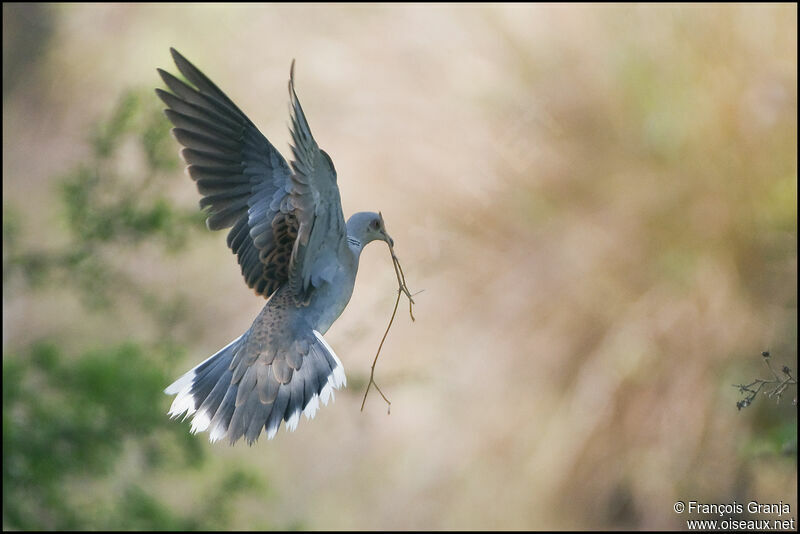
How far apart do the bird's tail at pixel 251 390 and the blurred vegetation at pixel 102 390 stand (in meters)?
1.67

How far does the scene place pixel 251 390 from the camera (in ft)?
7.22

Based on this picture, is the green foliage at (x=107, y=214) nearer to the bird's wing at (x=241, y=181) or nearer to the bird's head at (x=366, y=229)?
the bird's wing at (x=241, y=181)

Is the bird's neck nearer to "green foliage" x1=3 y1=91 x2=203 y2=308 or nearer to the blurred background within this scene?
"green foliage" x1=3 y1=91 x2=203 y2=308

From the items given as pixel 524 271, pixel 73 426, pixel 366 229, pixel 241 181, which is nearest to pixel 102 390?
pixel 73 426

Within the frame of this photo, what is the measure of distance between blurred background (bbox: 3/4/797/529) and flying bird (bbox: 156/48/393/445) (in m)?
1.93

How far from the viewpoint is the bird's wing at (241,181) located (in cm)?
224

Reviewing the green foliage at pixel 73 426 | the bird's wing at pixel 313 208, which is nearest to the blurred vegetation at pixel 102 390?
the green foliage at pixel 73 426

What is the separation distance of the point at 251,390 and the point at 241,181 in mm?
497

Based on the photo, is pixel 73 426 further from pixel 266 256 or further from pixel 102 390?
pixel 266 256

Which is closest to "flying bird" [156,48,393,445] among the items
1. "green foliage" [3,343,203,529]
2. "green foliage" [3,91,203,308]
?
"green foliage" [3,343,203,529]

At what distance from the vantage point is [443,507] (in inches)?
Answer: 212

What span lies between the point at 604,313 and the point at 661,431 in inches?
25.7

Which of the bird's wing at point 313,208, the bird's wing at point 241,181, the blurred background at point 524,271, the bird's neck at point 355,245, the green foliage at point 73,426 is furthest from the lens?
the blurred background at point 524,271

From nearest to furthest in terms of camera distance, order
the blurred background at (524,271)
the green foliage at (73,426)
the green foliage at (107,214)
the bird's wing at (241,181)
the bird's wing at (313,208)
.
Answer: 1. the bird's wing at (313,208)
2. the bird's wing at (241,181)
3. the green foliage at (73,426)
4. the green foliage at (107,214)
5. the blurred background at (524,271)
